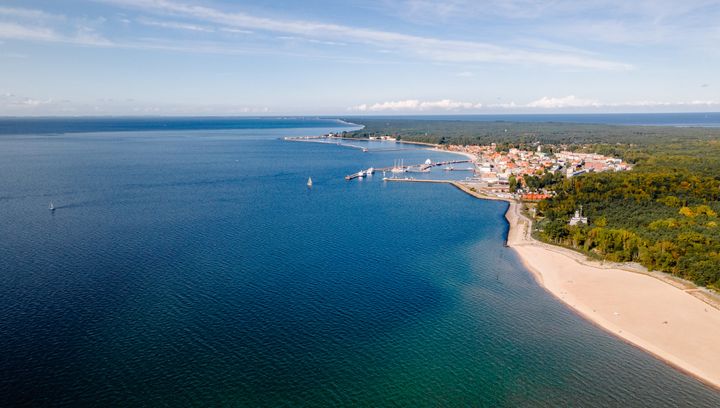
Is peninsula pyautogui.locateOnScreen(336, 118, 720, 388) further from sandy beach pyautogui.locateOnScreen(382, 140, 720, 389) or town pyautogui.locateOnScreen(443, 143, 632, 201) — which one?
town pyautogui.locateOnScreen(443, 143, 632, 201)

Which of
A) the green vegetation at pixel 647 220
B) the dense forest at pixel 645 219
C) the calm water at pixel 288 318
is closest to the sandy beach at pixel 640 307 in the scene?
the calm water at pixel 288 318

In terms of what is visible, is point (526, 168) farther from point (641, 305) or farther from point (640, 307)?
point (640, 307)

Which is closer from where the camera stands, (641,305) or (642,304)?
(641,305)

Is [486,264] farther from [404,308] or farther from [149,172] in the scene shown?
[149,172]

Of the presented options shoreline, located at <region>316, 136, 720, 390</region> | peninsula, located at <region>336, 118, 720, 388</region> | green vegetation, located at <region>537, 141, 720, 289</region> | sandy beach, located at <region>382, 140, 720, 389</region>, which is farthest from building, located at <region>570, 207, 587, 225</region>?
sandy beach, located at <region>382, 140, 720, 389</region>

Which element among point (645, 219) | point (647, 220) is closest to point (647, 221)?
point (647, 220)

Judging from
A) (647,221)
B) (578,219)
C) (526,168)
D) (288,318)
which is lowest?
(288,318)
